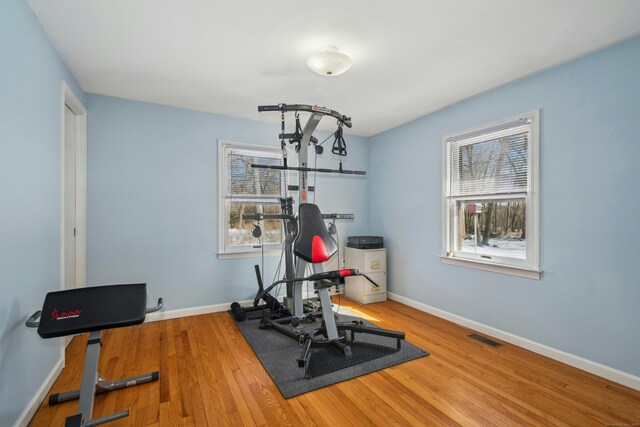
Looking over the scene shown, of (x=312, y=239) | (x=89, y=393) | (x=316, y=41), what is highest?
(x=316, y=41)

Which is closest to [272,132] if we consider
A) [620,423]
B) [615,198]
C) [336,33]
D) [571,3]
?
[336,33]

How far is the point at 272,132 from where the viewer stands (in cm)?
390

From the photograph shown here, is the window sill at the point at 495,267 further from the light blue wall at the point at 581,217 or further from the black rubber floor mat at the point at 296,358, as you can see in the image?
the black rubber floor mat at the point at 296,358

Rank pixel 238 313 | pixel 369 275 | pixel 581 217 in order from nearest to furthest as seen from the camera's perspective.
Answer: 1. pixel 581 217
2. pixel 238 313
3. pixel 369 275

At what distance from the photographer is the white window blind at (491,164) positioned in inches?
105

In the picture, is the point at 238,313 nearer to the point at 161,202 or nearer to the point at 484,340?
the point at 161,202

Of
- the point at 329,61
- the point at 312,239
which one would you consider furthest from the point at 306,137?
the point at 312,239

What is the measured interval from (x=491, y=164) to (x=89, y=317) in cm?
343

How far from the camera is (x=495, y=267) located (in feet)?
9.26

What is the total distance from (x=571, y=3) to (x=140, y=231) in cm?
400

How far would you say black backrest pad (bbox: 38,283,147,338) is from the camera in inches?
57.5

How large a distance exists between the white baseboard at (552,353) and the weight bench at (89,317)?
3.00 m

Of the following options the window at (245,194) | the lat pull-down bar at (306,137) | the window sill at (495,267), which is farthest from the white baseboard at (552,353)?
the window at (245,194)

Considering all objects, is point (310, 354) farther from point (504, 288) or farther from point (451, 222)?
point (451, 222)
